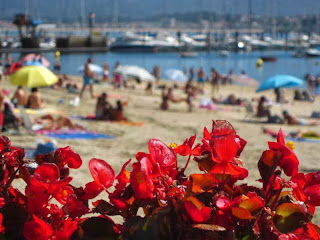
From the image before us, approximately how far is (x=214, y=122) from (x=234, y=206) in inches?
11.0

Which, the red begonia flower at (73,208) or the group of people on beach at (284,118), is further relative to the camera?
the group of people on beach at (284,118)

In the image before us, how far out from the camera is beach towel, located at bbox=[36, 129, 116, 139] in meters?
10.4

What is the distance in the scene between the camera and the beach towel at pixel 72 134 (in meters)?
10.4

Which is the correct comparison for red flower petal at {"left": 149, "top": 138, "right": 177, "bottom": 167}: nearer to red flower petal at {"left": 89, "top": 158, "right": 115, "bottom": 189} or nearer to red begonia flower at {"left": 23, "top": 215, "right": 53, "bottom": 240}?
red flower petal at {"left": 89, "top": 158, "right": 115, "bottom": 189}

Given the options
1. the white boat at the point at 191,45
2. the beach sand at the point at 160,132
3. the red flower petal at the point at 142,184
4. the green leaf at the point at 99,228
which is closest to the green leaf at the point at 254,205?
the red flower petal at the point at 142,184

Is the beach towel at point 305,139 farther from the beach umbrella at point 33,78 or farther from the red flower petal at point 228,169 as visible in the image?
the red flower petal at point 228,169

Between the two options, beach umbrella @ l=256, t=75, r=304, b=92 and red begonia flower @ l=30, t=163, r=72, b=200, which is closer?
red begonia flower @ l=30, t=163, r=72, b=200

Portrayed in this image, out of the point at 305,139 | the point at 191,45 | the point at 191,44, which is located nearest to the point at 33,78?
the point at 305,139

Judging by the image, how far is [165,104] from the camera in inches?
698

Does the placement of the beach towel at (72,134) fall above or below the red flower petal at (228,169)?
below

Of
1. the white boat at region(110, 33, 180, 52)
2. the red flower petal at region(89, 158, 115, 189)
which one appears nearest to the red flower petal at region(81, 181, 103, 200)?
the red flower petal at region(89, 158, 115, 189)

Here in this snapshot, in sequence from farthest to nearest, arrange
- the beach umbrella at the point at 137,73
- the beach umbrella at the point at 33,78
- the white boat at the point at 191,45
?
the white boat at the point at 191,45, the beach umbrella at the point at 137,73, the beach umbrella at the point at 33,78

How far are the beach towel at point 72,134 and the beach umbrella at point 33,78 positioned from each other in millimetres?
1740

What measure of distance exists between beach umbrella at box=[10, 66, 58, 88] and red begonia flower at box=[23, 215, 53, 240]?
10838 millimetres
